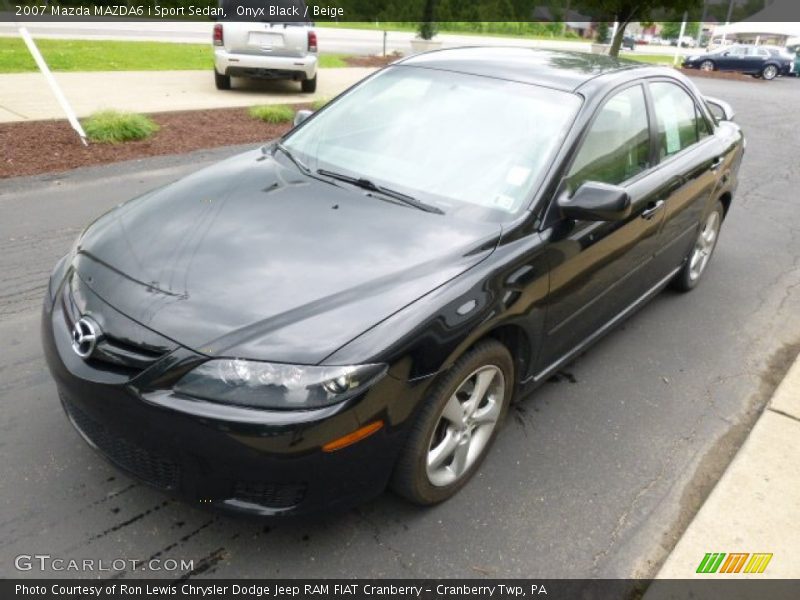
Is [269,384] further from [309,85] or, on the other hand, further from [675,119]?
[309,85]

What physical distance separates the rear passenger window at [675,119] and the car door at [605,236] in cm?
20

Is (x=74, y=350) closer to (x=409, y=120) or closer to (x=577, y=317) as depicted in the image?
(x=409, y=120)

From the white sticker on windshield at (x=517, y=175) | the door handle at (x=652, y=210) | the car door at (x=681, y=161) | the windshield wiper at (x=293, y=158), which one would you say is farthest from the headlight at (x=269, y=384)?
the car door at (x=681, y=161)

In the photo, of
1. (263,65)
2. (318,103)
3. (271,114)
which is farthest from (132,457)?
(263,65)

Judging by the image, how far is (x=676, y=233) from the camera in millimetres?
4062

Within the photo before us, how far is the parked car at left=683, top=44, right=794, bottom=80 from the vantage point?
89.2 feet

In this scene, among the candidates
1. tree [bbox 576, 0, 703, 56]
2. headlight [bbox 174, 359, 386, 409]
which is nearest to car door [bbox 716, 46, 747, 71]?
tree [bbox 576, 0, 703, 56]

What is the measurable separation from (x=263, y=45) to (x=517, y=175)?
30.5ft

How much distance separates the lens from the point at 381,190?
9.66ft

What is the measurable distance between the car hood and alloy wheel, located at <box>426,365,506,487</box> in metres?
0.50

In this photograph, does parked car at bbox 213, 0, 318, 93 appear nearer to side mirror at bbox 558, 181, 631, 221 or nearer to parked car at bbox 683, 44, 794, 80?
side mirror at bbox 558, 181, 631, 221

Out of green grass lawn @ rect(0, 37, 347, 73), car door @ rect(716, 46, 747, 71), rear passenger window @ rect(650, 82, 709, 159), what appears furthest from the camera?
car door @ rect(716, 46, 747, 71)

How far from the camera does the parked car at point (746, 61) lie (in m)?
27.2

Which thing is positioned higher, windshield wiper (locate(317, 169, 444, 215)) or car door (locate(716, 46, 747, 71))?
windshield wiper (locate(317, 169, 444, 215))
